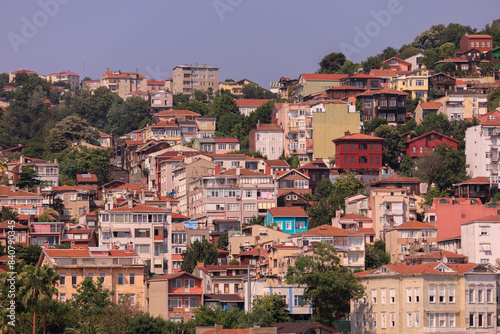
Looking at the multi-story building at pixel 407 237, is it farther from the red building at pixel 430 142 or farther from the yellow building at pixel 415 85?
the yellow building at pixel 415 85

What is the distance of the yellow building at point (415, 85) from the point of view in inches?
5694

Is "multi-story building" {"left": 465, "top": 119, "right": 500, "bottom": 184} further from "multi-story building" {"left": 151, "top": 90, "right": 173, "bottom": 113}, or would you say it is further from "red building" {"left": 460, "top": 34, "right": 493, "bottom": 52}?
"multi-story building" {"left": 151, "top": 90, "right": 173, "bottom": 113}

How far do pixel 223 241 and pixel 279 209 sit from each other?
783 centimetres

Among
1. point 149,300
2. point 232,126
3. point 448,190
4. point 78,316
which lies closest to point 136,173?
point 232,126

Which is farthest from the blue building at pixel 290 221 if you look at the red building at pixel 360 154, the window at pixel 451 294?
the window at pixel 451 294

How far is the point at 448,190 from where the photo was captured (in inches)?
4446

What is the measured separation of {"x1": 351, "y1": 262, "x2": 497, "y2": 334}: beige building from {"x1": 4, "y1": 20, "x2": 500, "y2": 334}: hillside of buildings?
0.34ft

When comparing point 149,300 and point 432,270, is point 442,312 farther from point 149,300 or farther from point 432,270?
point 149,300

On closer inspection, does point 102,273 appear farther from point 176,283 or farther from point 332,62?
point 332,62

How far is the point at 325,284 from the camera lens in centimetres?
7288

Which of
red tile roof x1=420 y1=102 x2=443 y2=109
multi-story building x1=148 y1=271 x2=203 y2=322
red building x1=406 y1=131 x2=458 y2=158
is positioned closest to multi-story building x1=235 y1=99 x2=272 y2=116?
red tile roof x1=420 y1=102 x2=443 y2=109

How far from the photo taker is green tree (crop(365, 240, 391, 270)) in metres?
91.8

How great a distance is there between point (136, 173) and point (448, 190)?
156 ft

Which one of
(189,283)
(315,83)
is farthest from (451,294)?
(315,83)
